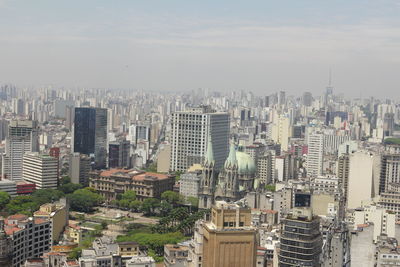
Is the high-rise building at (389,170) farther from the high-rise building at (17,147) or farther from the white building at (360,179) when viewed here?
the high-rise building at (17,147)

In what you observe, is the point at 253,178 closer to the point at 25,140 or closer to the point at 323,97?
the point at 25,140

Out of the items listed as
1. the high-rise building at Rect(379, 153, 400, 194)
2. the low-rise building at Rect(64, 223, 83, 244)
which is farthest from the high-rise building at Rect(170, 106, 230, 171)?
the low-rise building at Rect(64, 223, 83, 244)

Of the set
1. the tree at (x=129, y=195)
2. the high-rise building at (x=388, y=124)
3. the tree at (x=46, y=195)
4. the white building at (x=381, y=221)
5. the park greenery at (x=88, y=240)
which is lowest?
the park greenery at (x=88, y=240)

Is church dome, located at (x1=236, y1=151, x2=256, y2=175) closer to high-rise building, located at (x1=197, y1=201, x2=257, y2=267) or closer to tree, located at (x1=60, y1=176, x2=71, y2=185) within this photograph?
tree, located at (x1=60, y1=176, x2=71, y2=185)

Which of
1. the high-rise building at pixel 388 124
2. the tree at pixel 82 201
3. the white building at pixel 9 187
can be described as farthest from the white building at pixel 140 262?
the high-rise building at pixel 388 124

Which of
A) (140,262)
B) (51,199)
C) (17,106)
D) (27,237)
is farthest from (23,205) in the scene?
(17,106)

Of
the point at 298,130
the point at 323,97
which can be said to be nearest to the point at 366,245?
the point at 298,130

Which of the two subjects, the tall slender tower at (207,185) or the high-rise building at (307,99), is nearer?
the tall slender tower at (207,185)
